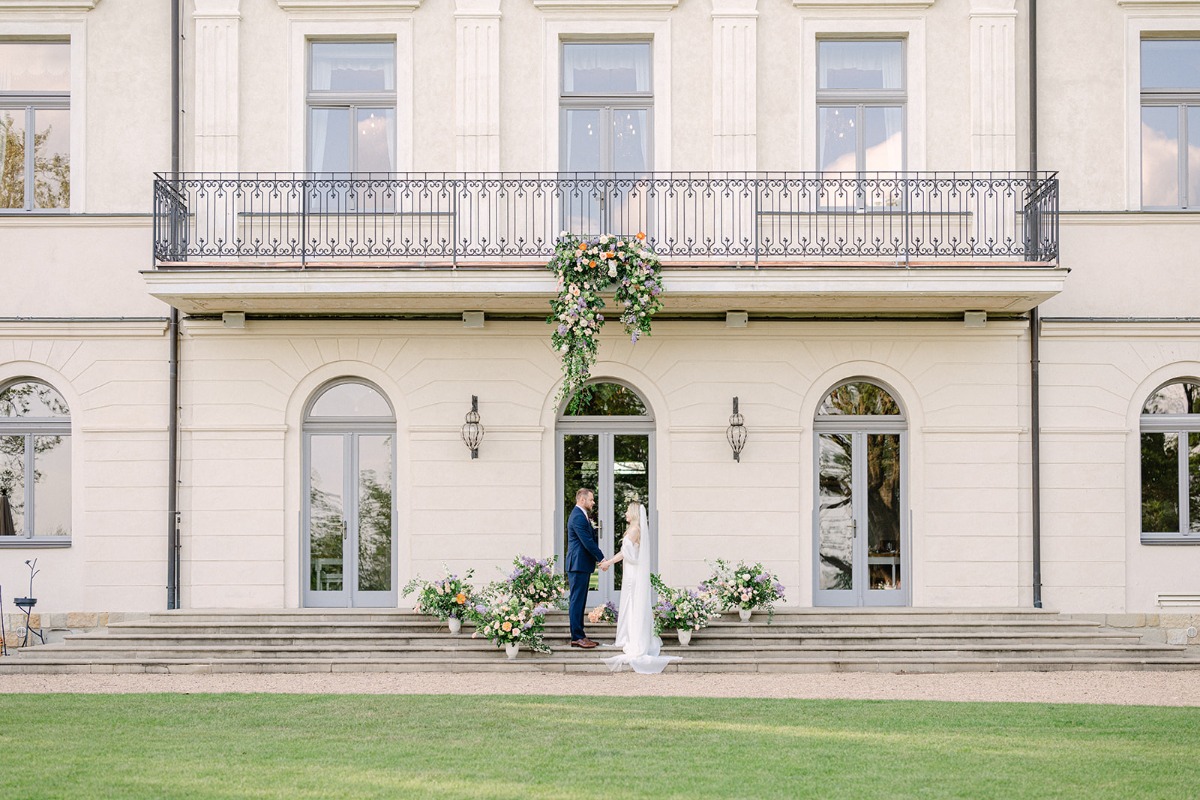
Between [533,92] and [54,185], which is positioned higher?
[533,92]

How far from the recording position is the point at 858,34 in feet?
49.3

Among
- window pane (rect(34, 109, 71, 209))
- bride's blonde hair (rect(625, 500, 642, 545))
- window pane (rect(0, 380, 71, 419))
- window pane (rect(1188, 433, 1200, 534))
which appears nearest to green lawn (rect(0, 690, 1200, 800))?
bride's blonde hair (rect(625, 500, 642, 545))

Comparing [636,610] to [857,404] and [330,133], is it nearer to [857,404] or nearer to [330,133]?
[857,404]

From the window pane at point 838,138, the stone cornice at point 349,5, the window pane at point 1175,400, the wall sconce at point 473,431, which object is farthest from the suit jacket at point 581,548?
the window pane at point 1175,400

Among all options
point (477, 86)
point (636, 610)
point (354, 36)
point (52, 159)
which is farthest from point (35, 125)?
point (636, 610)

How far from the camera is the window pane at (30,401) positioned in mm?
14969

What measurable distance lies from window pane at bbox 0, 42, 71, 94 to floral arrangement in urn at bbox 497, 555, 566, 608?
8.05m

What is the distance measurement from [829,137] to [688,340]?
302 cm

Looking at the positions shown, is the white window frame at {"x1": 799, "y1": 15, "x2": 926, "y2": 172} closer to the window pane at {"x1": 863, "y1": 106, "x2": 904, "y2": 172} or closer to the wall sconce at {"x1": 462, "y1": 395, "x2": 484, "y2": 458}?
the window pane at {"x1": 863, "y1": 106, "x2": 904, "y2": 172}

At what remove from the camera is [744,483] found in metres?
14.7

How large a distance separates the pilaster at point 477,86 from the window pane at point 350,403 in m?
2.92

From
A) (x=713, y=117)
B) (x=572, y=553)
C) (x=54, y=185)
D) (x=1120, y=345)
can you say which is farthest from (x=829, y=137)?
(x=54, y=185)

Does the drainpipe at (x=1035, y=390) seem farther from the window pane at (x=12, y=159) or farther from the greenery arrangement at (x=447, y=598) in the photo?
the window pane at (x=12, y=159)

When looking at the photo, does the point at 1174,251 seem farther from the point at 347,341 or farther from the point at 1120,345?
the point at 347,341
